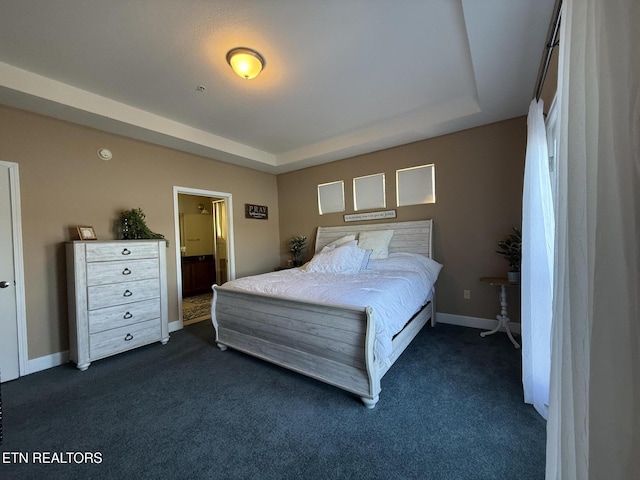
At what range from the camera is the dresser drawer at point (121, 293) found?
259cm

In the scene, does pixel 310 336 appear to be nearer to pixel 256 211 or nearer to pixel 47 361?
pixel 47 361

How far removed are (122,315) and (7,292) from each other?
94 centimetres

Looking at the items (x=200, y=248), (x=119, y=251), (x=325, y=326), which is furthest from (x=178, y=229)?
(x=200, y=248)

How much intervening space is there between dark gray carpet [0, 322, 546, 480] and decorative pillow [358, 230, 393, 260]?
4.61 ft

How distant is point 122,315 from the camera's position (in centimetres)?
277

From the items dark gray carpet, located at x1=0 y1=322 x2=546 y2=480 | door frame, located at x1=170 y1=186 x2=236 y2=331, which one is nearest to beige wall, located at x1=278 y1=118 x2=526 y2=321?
dark gray carpet, located at x1=0 y1=322 x2=546 y2=480

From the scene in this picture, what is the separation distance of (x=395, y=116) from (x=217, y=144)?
257 cm

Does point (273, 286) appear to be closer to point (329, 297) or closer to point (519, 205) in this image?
point (329, 297)

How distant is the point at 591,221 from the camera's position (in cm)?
62

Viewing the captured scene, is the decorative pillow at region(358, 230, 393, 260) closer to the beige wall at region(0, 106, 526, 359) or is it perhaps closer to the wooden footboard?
the beige wall at region(0, 106, 526, 359)

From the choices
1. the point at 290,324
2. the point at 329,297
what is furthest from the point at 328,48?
the point at 290,324

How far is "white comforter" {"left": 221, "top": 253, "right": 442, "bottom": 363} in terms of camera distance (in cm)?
188

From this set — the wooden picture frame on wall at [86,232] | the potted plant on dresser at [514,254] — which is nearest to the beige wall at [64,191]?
the wooden picture frame on wall at [86,232]

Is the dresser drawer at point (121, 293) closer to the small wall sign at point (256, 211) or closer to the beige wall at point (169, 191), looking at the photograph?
the beige wall at point (169, 191)
